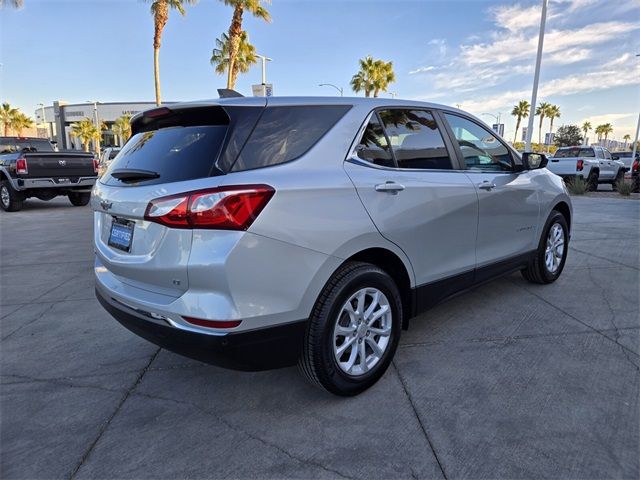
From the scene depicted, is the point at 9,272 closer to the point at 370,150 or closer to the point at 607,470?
the point at 370,150

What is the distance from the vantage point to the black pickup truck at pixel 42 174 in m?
11.0

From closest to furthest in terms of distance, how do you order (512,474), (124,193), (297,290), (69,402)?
(512,474) < (297,290) < (124,193) < (69,402)

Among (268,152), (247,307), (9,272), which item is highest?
(268,152)

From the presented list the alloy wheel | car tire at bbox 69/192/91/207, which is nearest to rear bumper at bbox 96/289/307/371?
the alloy wheel

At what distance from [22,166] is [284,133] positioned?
37.4ft

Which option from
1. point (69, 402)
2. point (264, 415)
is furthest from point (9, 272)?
point (264, 415)

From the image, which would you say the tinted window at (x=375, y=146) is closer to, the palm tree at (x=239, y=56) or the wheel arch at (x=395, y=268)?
the wheel arch at (x=395, y=268)

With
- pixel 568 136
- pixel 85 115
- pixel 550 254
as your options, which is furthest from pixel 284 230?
pixel 85 115

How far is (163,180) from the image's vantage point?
2.23m

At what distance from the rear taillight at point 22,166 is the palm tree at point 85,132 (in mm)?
57580

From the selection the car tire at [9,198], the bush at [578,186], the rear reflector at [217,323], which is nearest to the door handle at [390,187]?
the rear reflector at [217,323]

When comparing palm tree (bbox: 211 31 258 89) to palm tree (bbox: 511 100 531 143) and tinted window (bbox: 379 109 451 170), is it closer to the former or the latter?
tinted window (bbox: 379 109 451 170)

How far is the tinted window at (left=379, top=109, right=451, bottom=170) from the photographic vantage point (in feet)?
9.53

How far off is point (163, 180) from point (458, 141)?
2343 mm
